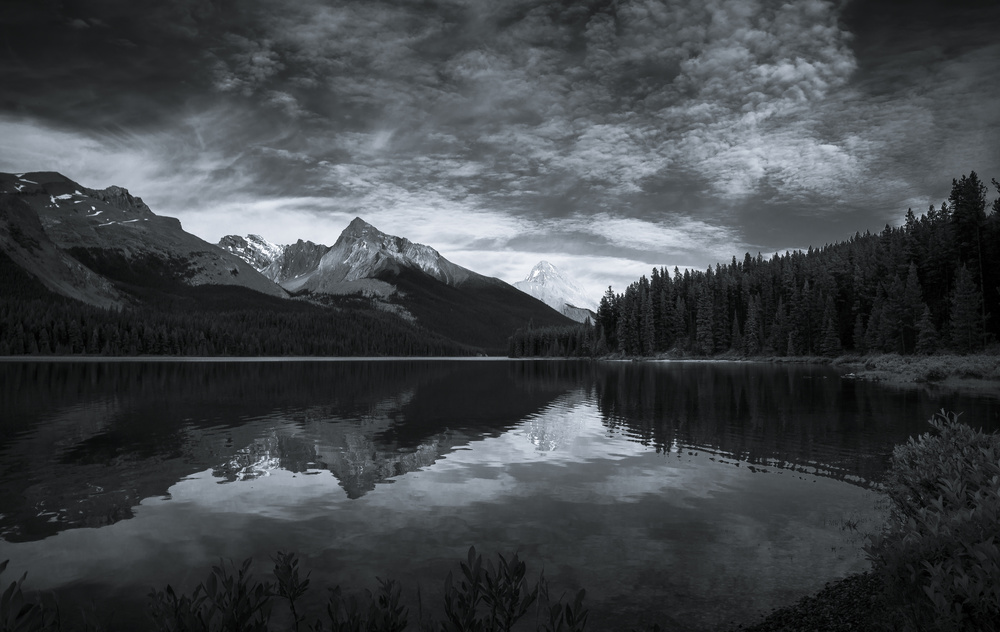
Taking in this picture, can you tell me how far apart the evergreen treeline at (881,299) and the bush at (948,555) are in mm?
104804

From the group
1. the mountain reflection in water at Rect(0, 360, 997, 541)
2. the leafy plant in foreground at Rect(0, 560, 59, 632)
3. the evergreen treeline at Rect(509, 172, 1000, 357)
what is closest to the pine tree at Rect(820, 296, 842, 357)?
the evergreen treeline at Rect(509, 172, 1000, 357)

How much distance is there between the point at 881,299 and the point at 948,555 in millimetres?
143042

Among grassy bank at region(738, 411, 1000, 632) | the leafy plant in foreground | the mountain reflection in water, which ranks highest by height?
the leafy plant in foreground

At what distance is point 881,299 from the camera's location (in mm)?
Result: 125438

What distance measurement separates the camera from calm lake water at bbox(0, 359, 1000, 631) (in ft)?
41.7

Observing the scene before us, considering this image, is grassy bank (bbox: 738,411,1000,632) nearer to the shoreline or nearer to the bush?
the bush

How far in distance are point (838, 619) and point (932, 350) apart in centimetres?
11753

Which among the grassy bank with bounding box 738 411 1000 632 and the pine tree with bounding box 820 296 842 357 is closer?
the grassy bank with bounding box 738 411 1000 632

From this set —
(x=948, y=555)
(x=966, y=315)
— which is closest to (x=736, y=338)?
(x=966, y=315)

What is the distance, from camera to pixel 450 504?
735 inches

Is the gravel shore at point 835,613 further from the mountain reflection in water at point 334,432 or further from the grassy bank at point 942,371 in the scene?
the grassy bank at point 942,371

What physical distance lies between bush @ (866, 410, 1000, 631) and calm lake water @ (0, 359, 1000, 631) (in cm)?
276

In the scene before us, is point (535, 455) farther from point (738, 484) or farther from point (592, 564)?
point (592, 564)

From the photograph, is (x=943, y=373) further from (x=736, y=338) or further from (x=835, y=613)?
(x=736, y=338)
